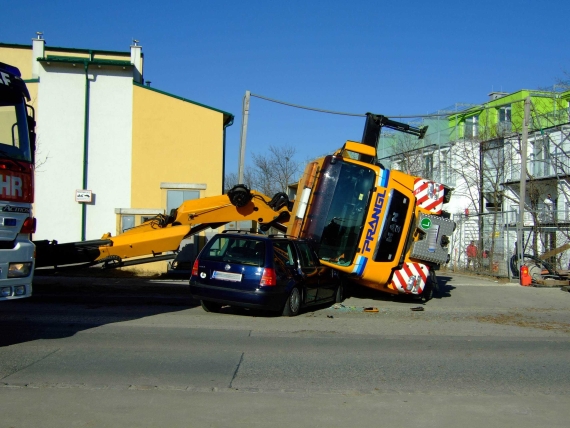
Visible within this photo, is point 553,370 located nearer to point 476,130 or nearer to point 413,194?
point 413,194

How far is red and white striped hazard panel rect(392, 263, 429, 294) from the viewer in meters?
13.6

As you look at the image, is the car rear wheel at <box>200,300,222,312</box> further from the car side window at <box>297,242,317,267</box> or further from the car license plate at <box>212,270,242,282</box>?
the car side window at <box>297,242,317,267</box>

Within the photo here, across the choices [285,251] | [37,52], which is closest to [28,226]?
[285,251]

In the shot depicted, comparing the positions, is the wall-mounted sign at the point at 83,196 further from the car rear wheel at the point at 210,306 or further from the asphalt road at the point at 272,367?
the car rear wheel at the point at 210,306

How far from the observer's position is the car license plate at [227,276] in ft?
35.2

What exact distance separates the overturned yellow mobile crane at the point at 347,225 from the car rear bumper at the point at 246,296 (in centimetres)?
249

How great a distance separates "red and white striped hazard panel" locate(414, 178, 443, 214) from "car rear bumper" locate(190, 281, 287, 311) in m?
4.84

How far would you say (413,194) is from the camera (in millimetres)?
13734

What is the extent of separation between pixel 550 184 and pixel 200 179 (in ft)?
61.6

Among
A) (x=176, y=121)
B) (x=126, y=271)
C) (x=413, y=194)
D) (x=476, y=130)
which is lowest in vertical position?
(x=126, y=271)

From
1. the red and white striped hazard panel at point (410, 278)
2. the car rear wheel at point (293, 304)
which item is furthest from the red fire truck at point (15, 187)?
the red and white striped hazard panel at point (410, 278)

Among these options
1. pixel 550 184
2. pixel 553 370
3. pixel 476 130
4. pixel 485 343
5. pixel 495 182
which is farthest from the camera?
pixel 476 130

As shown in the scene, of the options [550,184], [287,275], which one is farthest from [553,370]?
[550,184]

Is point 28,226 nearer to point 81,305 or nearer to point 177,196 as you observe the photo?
point 81,305
